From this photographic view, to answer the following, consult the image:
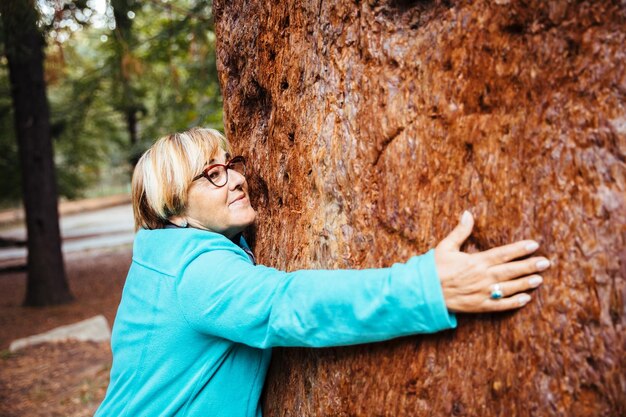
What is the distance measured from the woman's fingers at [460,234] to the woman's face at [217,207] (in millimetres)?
927

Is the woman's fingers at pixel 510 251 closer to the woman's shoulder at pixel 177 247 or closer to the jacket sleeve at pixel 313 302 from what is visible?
the jacket sleeve at pixel 313 302

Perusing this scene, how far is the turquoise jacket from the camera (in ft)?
4.77

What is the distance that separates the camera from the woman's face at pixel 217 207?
2.05 m

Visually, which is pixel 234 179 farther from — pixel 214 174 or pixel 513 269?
pixel 513 269

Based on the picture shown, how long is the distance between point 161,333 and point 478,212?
1.21 meters

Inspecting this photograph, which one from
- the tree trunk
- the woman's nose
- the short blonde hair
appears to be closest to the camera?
the short blonde hair

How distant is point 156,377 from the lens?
1.93 metres

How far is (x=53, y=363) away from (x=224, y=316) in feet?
19.9

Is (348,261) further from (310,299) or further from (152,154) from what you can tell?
(152,154)

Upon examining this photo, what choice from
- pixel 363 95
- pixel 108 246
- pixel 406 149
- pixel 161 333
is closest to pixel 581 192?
pixel 406 149

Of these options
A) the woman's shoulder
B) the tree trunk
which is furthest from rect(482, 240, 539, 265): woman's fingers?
the tree trunk

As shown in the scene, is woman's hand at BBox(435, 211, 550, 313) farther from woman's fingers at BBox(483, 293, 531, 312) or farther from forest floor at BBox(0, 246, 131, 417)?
forest floor at BBox(0, 246, 131, 417)

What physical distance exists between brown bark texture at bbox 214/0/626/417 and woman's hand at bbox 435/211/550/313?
0.04m

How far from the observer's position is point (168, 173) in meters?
2.03
